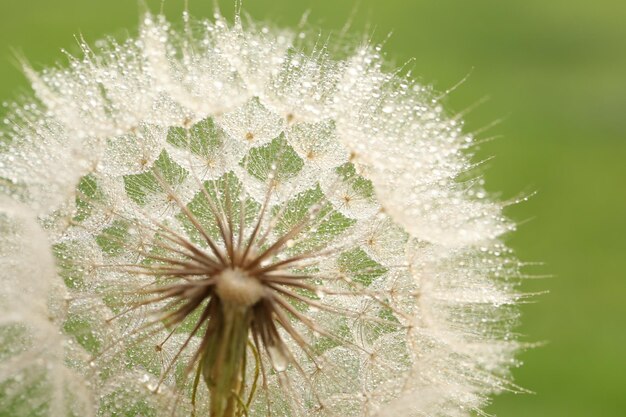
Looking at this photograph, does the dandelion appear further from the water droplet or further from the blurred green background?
the blurred green background

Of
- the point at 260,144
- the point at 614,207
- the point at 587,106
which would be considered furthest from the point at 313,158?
the point at 587,106

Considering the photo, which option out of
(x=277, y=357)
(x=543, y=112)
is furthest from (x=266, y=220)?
(x=543, y=112)

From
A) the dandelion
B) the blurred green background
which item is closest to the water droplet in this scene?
the dandelion

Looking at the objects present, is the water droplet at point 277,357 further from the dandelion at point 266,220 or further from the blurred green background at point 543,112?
the blurred green background at point 543,112

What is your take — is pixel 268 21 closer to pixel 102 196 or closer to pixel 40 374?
pixel 102 196

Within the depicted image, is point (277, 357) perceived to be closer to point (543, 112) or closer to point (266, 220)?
point (266, 220)

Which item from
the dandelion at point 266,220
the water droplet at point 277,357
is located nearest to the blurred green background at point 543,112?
the dandelion at point 266,220
